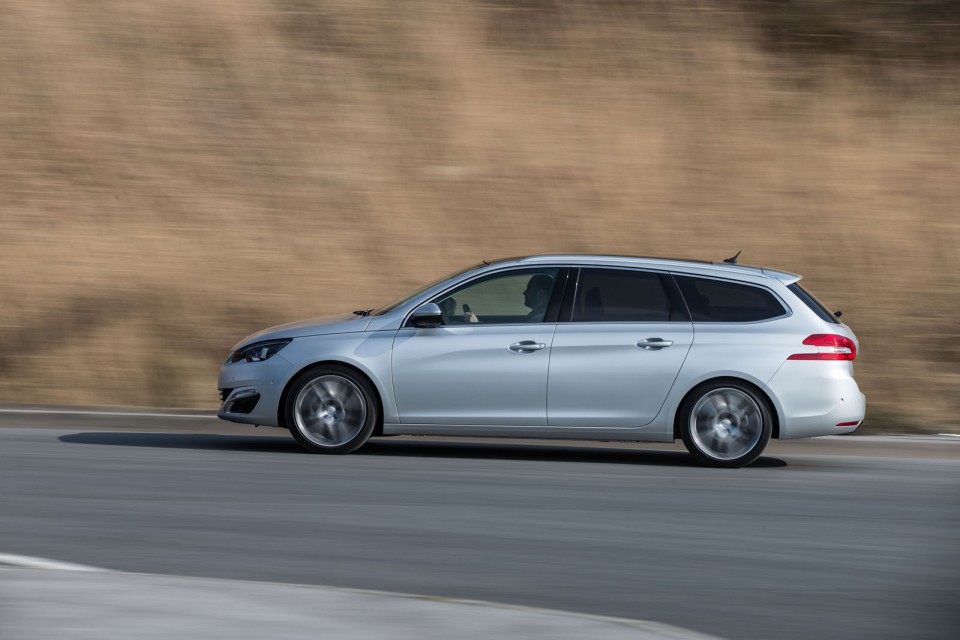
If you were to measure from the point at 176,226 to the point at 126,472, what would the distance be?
814 cm

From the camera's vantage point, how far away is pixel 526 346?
30.6ft

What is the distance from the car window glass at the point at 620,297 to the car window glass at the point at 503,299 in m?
0.25

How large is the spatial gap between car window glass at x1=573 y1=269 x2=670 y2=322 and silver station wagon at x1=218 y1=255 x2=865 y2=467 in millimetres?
11

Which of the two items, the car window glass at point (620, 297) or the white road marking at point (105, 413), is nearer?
the car window glass at point (620, 297)

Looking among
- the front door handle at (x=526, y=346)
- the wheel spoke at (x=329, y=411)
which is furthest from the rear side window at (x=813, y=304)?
the wheel spoke at (x=329, y=411)

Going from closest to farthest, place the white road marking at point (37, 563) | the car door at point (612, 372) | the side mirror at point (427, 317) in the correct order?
1. the white road marking at point (37, 563)
2. the car door at point (612, 372)
3. the side mirror at point (427, 317)

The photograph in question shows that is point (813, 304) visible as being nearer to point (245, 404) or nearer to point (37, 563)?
point (245, 404)

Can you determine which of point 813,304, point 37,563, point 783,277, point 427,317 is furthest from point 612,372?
point 37,563

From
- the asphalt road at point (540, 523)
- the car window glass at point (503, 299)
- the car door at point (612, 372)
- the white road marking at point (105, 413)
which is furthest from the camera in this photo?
the white road marking at point (105, 413)

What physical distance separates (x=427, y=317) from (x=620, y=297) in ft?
4.83

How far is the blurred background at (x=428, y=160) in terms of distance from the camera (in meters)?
14.1

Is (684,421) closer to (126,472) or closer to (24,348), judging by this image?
(126,472)

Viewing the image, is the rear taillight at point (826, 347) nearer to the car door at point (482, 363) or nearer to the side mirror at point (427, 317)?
the car door at point (482, 363)

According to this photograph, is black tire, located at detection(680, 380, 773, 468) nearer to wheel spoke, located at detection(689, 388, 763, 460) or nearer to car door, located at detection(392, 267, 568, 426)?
wheel spoke, located at detection(689, 388, 763, 460)
